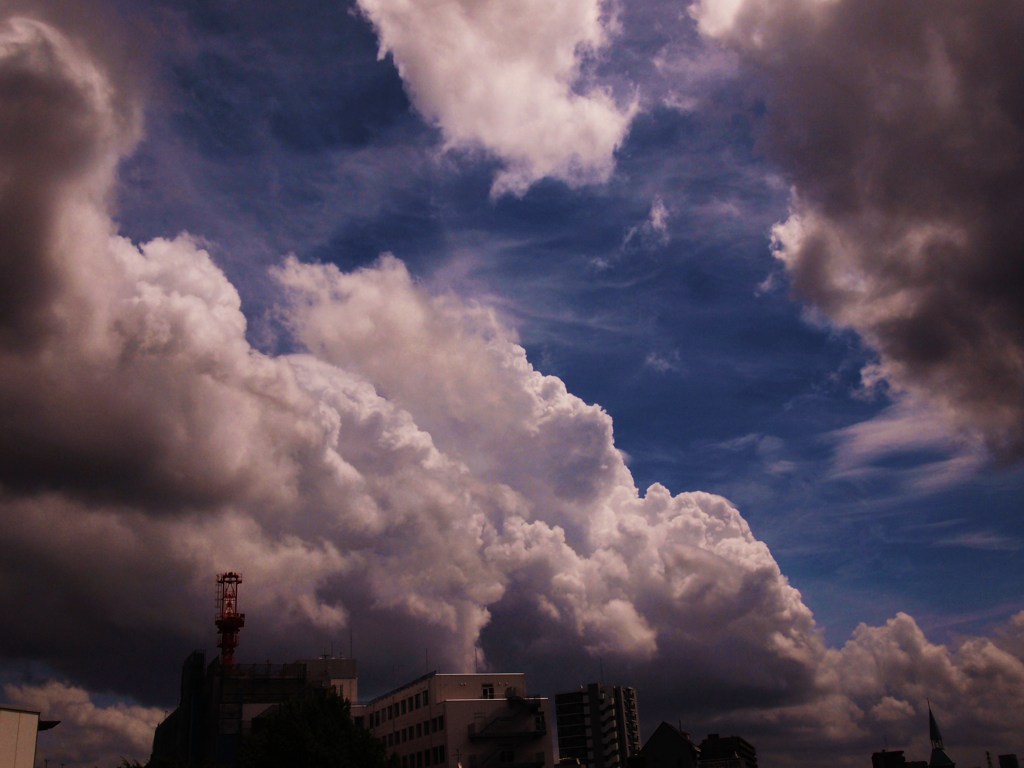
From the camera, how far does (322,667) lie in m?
156

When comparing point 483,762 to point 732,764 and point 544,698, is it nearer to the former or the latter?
point 544,698

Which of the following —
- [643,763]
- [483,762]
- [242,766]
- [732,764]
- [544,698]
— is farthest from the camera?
[732,764]

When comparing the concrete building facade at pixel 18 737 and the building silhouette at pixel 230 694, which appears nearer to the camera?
the concrete building facade at pixel 18 737

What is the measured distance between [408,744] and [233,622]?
4563 cm

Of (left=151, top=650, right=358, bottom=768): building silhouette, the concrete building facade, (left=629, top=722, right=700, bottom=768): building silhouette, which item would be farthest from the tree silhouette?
(left=629, top=722, right=700, bottom=768): building silhouette

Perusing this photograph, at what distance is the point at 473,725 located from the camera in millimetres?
118562

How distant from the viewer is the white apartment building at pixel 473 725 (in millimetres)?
117188

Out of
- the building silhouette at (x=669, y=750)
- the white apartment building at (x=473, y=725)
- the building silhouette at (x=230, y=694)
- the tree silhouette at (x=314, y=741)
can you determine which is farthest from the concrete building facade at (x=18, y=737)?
the building silhouette at (x=669, y=750)

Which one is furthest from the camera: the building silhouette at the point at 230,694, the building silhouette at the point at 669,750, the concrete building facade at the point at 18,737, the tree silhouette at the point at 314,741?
the building silhouette at the point at 669,750

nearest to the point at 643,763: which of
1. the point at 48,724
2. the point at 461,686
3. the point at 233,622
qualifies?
the point at 461,686

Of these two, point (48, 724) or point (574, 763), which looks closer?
point (48, 724)

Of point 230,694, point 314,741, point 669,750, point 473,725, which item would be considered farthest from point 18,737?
point 669,750

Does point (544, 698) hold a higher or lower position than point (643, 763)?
higher

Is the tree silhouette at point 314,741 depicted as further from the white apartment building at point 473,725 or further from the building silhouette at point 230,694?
the building silhouette at point 230,694
